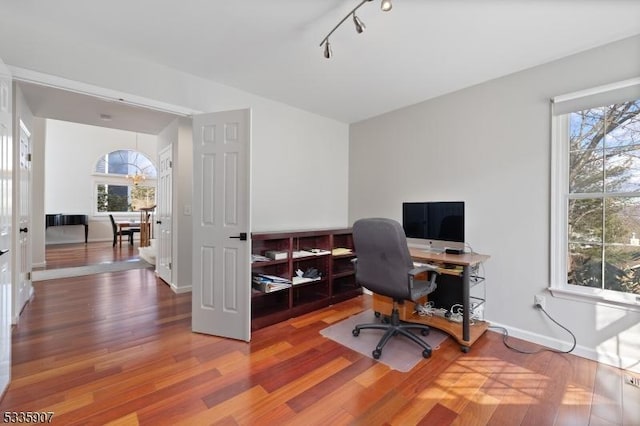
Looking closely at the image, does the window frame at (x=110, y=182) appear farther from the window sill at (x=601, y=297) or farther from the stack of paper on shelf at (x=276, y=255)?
the window sill at (x=601, y=297)

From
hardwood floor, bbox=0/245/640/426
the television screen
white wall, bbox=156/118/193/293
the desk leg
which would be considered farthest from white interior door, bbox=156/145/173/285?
the desk leg

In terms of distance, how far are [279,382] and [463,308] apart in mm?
1589

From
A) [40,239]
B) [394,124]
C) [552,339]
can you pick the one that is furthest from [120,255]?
[552,339]

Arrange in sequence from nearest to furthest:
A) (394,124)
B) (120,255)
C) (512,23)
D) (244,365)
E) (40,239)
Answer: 1. (512,23)
2. (244,365)
3. (394,124)
4. (40,239)
5. (120,255)

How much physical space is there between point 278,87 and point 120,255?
549cm

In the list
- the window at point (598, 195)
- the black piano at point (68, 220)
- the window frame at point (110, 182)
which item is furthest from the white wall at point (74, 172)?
the window at point (598, 195)

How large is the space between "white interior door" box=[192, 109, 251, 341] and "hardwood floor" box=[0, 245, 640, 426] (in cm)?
23

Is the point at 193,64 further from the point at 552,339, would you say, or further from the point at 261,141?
the point at 552,339

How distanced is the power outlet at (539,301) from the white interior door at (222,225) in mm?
2556

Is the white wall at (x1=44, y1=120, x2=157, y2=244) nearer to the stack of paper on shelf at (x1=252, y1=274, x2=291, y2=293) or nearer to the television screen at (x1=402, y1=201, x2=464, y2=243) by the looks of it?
the stack of paper on shelf at (x1=252, y1=274, x2=291, y2=293)

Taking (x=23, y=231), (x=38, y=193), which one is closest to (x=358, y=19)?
(x=23, y=231)

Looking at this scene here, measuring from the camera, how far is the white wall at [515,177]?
7.10ft

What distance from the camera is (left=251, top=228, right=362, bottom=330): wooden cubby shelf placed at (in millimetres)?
2921

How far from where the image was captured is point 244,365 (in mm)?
2094
